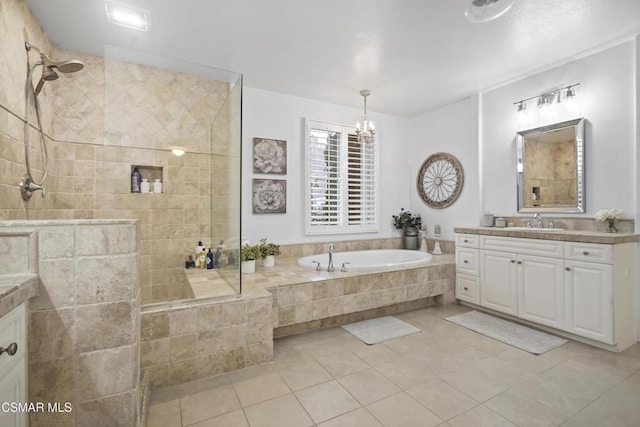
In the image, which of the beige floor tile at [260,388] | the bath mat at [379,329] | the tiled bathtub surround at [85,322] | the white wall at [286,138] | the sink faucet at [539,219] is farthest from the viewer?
the white wall at [286,138]

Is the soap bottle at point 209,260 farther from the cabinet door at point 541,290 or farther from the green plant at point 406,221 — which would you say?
the cabinet door at point 541,290

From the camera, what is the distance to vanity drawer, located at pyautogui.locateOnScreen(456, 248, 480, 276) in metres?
3.29

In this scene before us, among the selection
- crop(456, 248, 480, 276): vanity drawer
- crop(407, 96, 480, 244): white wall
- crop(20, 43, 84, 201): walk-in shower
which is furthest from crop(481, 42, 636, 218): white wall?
crop(20, 43, 84, 201): walk-in shower

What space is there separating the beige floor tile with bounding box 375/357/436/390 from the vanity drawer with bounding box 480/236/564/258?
155 centimetres

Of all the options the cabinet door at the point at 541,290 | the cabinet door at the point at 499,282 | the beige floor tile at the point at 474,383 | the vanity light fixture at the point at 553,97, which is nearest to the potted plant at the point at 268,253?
the beige floor tile at the point at 474,383

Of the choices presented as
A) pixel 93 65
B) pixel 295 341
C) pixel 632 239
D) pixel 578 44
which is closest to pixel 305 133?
pixel 93 65

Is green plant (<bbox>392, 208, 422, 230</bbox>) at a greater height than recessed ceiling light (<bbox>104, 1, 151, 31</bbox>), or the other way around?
recessed ceiling light (<bbox>104, 1, 151, 31</bbox>)

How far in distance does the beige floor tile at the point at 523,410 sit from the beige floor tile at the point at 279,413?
43.8 inches

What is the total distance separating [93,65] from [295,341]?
3.18 m

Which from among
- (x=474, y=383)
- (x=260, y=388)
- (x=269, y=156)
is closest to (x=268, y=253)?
(x=269, y=156)

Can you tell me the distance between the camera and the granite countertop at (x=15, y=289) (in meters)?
0.91

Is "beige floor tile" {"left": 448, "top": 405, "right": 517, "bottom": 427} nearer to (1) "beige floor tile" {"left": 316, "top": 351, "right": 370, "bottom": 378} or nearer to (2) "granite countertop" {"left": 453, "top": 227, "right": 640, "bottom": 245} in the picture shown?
(1) "beige floor tile" {"left": 316, "top": 351, "right": 370, "bottom": 378}

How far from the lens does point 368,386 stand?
193cm

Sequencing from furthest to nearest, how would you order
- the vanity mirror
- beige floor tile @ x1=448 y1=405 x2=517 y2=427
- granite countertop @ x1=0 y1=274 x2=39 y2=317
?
the vanity mirror → beige floor tile @ x1=448 y1=405 x2=517 y2=427 → granite countertop @ x1=0 y1=274 x2=39 y2=317
